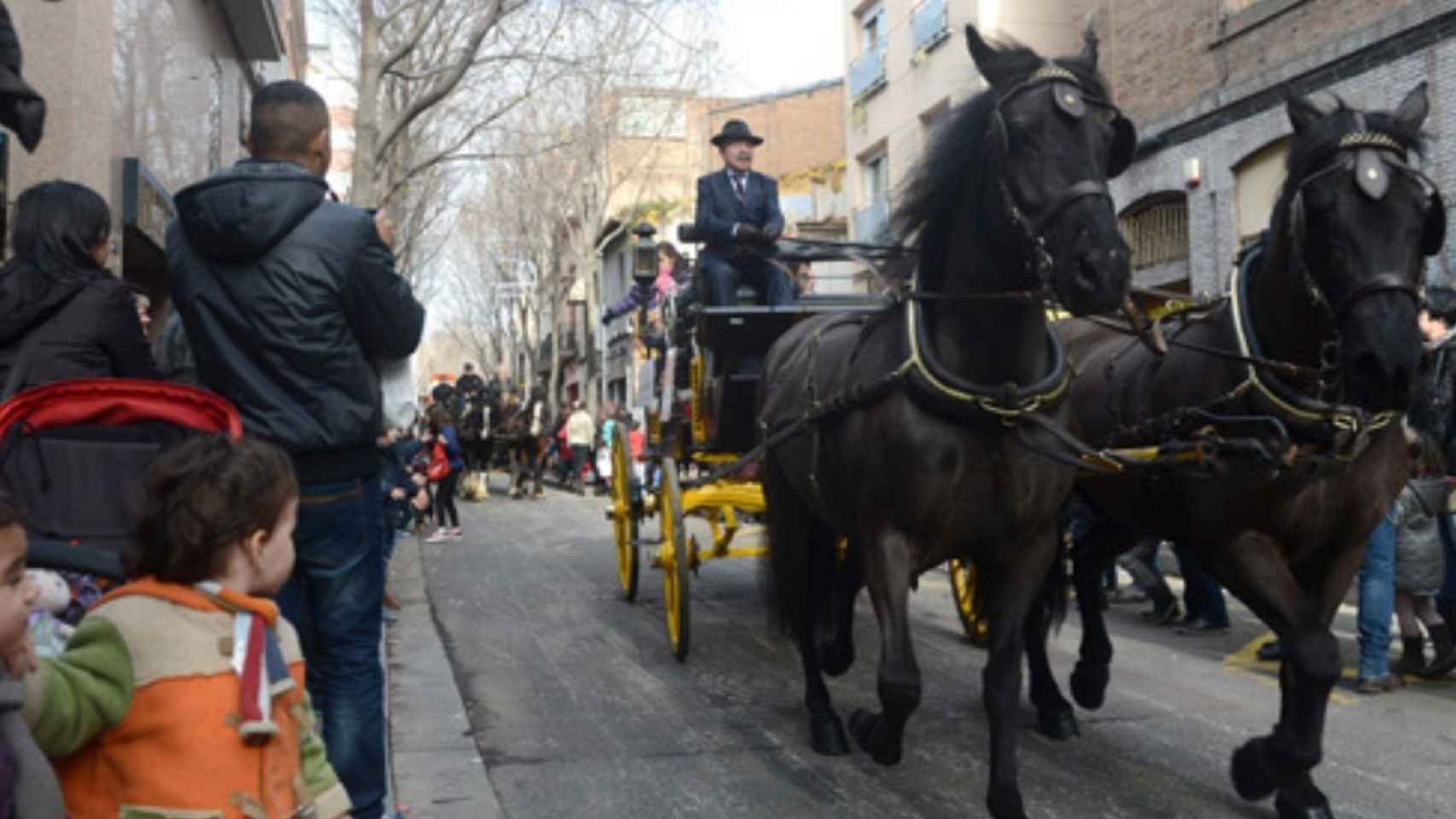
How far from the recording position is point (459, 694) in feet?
20.8

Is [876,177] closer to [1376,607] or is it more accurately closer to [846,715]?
[1376,607]

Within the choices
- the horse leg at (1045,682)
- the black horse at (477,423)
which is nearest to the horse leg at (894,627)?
the horse leg at (1045,682)

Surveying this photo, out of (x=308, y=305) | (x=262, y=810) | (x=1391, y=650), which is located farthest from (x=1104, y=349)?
(x=262, y=810)

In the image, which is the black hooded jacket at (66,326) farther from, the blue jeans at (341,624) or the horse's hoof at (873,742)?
the horse's hoof at (873,742)

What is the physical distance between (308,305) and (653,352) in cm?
631

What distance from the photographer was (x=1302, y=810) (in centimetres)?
433

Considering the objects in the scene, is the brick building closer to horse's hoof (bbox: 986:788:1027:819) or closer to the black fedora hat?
the black fedora hat

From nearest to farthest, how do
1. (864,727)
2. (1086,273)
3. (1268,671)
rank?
(1086,273) < (864,727) < (1268,671)

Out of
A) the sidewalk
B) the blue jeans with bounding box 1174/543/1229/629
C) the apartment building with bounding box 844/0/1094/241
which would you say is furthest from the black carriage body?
the apartment building with bounding box 844/0/1094/241

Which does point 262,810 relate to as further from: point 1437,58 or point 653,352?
point 1437,58

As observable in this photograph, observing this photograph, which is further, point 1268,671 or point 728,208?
point 728,208

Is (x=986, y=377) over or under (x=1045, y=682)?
over

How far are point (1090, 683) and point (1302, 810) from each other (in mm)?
1515

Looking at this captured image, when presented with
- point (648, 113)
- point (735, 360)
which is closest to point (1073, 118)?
point (735, 360)
